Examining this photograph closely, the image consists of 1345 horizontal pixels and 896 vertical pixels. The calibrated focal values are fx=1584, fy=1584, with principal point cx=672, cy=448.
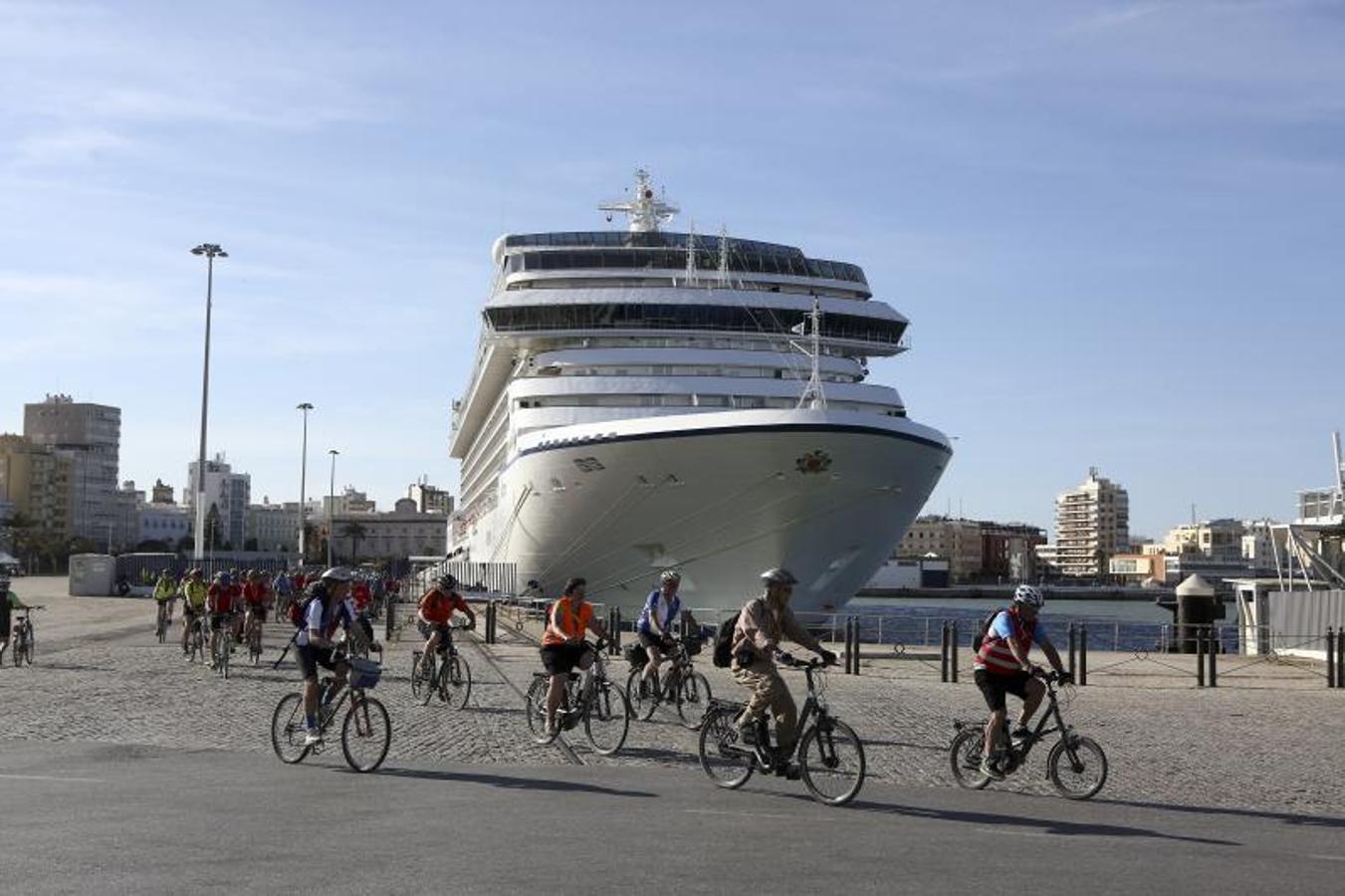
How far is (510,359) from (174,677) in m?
27.1

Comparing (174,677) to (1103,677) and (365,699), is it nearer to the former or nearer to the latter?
(365,699)

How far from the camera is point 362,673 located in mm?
12242

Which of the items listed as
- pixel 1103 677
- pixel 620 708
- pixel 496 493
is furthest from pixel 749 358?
pixel 620 708

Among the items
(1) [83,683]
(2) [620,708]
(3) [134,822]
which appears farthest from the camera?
(1) [83,683]

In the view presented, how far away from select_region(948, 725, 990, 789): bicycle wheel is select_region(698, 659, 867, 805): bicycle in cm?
111

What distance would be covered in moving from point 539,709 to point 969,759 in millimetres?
4325

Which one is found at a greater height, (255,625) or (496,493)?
(496,493)

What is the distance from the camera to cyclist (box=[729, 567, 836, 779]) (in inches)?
439

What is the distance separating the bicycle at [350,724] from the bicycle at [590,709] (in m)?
1.95

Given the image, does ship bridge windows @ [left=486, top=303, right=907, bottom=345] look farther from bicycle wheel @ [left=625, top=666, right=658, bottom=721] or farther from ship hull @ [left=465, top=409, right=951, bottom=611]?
bicycle wheel @ [left=625, top=666, right=658, bottom=721]

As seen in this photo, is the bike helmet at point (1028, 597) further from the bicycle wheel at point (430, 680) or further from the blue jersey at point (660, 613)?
the bicycle wheel at point (430, 680)

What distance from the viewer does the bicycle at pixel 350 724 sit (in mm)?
12195

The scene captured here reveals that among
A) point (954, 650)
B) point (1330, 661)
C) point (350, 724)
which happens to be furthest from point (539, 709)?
point (1330, 661)

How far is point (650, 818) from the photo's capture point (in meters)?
9.95
